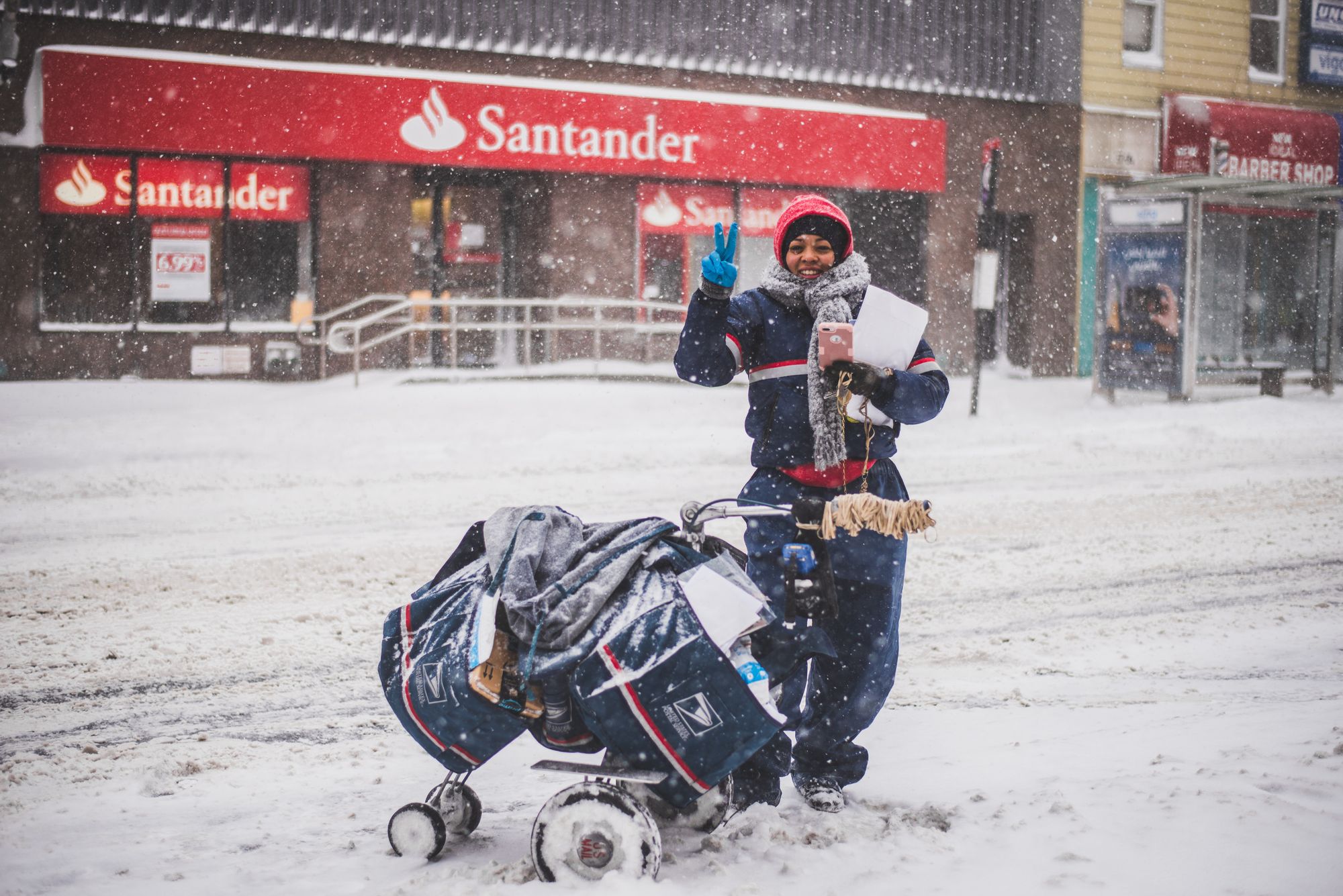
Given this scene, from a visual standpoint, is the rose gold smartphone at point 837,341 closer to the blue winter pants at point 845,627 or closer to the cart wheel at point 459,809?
the blue winter pants at point 845,627

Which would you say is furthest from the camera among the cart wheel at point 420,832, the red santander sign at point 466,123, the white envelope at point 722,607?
the red santander sign at point 466,123

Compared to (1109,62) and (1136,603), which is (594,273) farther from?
(1136,603)

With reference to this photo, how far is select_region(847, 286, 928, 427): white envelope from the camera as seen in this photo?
347 cm

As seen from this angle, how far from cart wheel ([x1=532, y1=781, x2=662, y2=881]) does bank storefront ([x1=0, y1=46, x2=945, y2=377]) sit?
45.1 ft

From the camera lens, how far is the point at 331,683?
5012mm

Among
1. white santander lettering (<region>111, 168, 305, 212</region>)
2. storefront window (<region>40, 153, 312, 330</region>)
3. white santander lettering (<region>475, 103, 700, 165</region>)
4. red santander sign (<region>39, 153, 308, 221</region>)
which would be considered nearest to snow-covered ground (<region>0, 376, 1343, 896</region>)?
storefront window (<region>40, 153, 312, 330</region>)

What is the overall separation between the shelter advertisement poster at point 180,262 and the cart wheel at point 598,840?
14.0m

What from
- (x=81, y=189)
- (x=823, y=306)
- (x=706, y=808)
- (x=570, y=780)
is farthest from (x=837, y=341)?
(x=81, y=189)

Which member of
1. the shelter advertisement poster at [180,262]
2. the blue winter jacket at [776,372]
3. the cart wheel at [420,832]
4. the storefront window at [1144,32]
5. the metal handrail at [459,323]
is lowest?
the cart wheel at [420,832]

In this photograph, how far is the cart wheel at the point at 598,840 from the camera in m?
2.95

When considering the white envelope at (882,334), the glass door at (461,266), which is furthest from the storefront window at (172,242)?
the white envelope at (882,334)

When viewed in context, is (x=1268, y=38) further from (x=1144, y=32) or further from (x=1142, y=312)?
(x=1142, y=312)

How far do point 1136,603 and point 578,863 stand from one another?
4261mm

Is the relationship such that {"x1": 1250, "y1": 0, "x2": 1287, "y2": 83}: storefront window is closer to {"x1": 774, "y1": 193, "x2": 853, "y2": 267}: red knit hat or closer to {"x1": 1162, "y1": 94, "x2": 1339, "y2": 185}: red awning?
{"x1": 1162, "y1": 94, "x2": 1339, "y2": 185}: red awning
